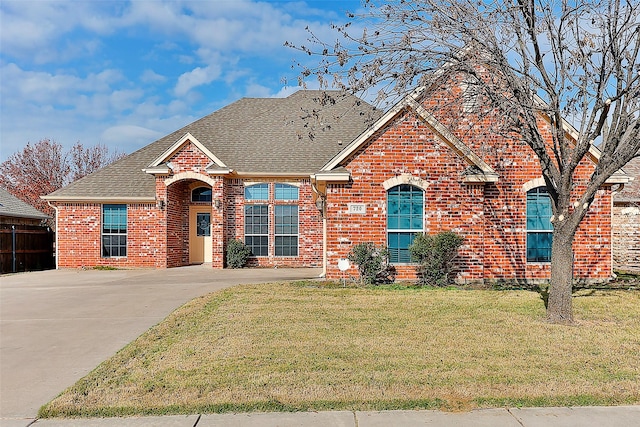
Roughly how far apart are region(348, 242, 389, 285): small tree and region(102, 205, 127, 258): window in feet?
37.2

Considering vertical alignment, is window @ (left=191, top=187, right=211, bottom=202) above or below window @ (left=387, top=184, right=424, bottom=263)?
above

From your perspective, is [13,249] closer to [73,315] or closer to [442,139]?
[73,315]

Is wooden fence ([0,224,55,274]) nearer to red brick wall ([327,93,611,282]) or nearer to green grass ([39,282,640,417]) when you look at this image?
green grass ([39,282,640,417])

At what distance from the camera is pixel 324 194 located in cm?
1526

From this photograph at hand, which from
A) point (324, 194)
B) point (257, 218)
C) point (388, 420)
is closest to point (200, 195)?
point (257, 218)

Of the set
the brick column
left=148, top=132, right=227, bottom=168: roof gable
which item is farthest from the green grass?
left=148, top=132, right=227, bottom=168: roof gable

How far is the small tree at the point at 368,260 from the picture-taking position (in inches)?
504

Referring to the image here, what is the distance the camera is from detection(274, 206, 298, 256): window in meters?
19.8

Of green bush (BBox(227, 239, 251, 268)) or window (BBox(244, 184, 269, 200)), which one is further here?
window (BBox(244, 184, 269, 200))

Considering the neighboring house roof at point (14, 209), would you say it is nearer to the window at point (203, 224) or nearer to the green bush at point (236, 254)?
the window at point (203, 224)

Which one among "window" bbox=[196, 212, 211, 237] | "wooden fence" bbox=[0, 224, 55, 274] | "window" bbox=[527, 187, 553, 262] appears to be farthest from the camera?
"window" bbox=[196, 212, 211, 237]

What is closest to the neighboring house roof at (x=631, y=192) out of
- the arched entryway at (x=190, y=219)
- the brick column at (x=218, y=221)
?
the brick column at (x=218, y=221)

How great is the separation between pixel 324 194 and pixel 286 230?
4999mm

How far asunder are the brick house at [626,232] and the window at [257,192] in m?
14.1
